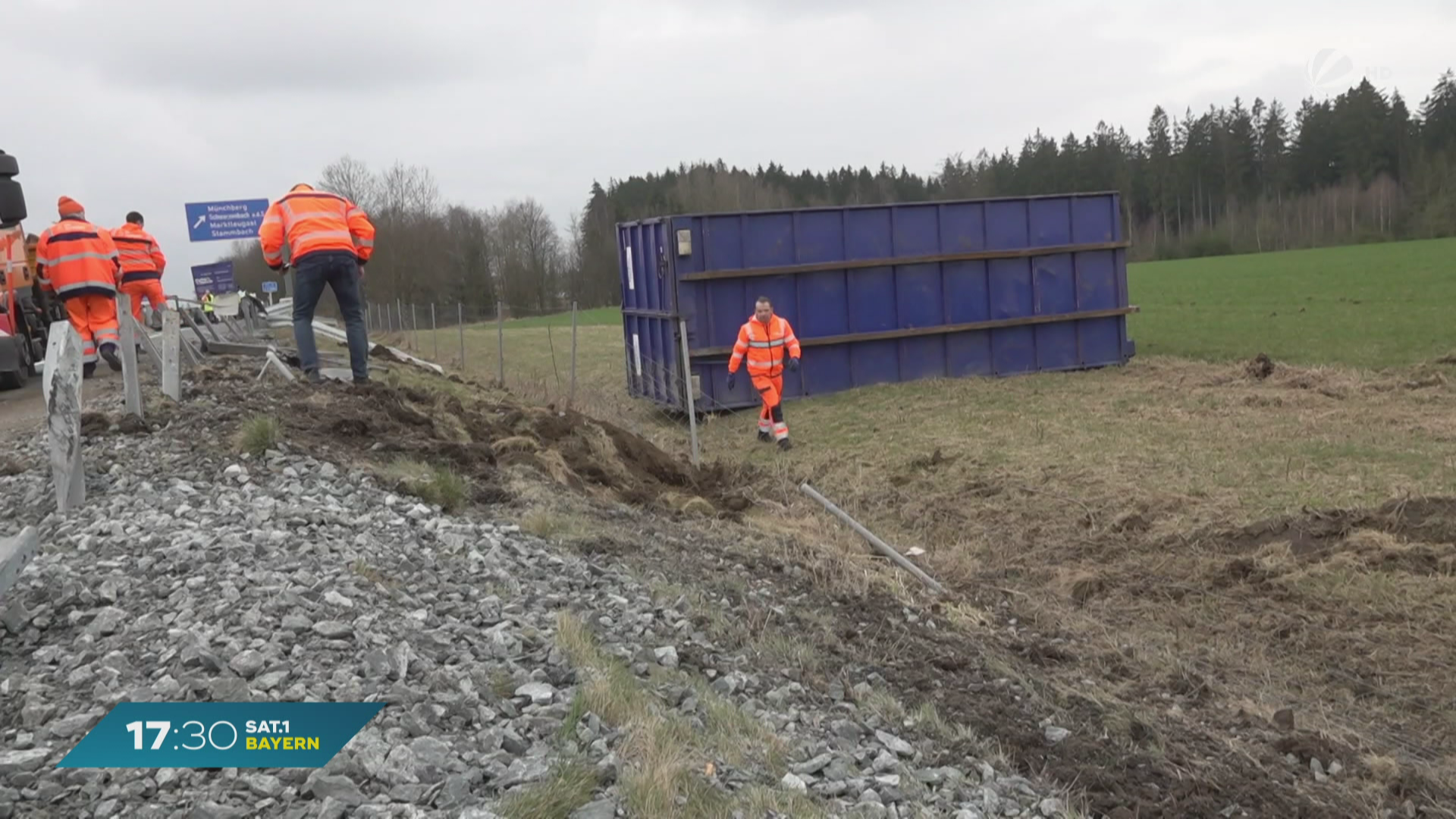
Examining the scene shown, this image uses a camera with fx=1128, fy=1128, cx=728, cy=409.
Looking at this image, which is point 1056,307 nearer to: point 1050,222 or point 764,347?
point 1050,222

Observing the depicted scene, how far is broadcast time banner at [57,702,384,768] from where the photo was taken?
3041mm

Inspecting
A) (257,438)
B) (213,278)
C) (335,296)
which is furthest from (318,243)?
(213,278)

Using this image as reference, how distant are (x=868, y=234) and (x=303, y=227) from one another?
8.64 metres

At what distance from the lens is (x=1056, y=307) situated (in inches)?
651

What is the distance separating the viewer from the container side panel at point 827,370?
49.7 feet

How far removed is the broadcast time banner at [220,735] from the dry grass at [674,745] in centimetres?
77

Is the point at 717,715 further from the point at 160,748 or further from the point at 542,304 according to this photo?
the point at 542,304

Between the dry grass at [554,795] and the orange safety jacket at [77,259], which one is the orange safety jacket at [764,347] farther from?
the dry grass at [554,795]

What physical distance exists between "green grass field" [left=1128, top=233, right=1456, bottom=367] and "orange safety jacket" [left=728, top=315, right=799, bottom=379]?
7.91 meters

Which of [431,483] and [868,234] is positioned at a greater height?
[868,234]

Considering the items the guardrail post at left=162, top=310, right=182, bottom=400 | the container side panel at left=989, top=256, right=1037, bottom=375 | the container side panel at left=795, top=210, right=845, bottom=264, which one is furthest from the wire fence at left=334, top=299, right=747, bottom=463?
the container side panel at left=989, top=256, right=1037, bottom=375

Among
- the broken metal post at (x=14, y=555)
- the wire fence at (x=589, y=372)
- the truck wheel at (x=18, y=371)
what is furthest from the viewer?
the wire fence at (x=589, y=372)

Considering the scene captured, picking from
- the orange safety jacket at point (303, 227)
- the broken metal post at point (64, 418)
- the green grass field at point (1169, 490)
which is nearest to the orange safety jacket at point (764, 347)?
the green grass field at point (1169, 490)

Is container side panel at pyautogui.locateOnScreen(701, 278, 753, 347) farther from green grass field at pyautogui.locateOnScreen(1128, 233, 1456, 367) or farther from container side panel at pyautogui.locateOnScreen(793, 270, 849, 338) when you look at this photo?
green grass field at pyautogui.locateOnScreen(1128, 233, 1456, 367)
